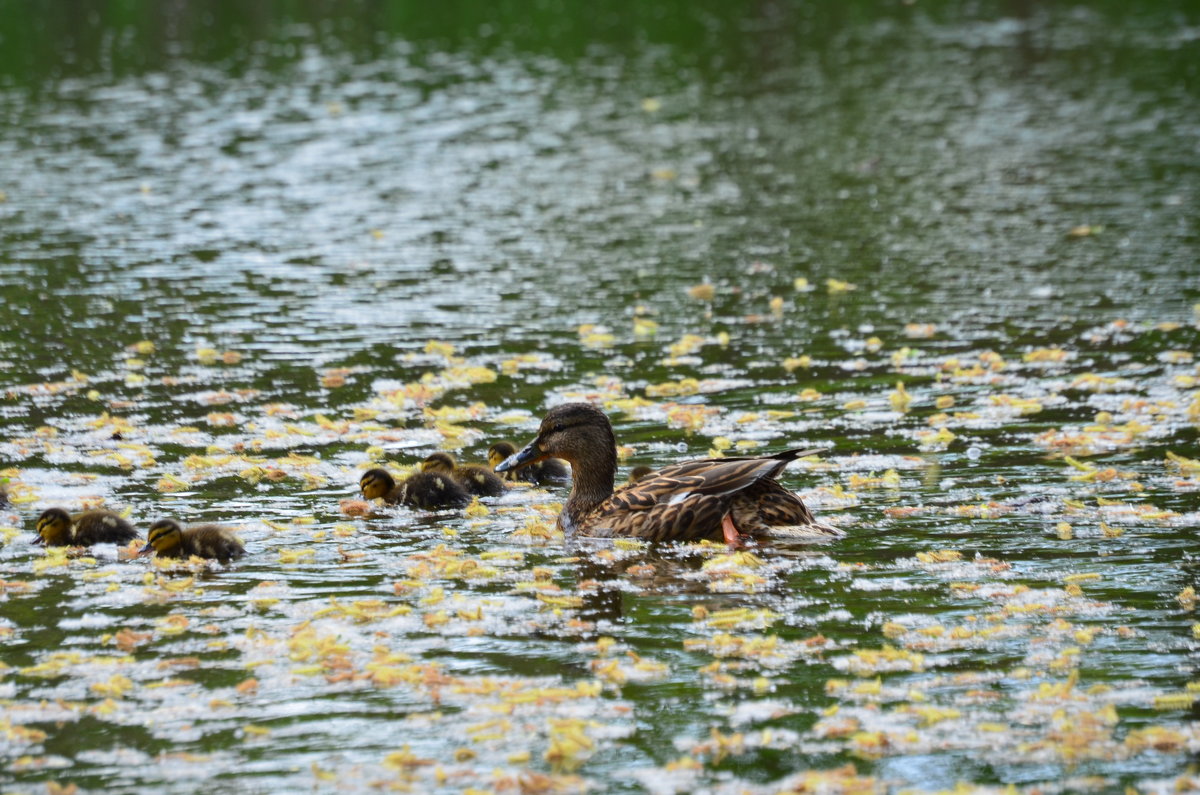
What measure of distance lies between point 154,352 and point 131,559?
6.52 m

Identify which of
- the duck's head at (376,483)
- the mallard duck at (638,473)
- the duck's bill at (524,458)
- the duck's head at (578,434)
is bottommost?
the mallard duck at (638,473)

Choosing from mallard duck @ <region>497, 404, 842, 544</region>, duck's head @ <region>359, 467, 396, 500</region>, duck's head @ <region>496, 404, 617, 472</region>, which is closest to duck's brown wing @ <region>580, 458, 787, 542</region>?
mallard duck @ <region>497, 404, 842, 544</region>

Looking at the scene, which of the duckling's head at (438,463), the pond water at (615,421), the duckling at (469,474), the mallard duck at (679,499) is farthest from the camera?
the duckling's head at (438,463)

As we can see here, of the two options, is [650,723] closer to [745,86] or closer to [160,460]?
[160,460]

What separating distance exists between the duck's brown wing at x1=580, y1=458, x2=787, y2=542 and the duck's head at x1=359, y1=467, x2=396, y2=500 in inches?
59.1

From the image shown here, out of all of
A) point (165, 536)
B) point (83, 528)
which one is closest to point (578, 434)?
point (165, 536)

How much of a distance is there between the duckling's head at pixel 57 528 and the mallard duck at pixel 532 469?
3318 millimetres

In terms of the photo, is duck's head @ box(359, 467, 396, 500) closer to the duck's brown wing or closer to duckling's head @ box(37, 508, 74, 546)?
the duck's brown wing

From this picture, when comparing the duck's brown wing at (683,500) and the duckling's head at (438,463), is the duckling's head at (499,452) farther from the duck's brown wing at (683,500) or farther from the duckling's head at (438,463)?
the duck's brown wing at (683,500)

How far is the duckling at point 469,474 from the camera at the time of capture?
1131 cm

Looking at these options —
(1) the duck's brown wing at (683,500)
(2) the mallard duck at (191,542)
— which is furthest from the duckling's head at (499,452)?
(2) the mallard duck at (191,542)

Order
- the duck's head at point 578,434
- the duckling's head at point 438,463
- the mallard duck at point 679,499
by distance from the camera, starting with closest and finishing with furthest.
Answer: the mallard duck at point 679,499 < the duck's head at point 578,434 < the duckling's head at point 438,463

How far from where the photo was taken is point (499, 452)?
1223 centimetres

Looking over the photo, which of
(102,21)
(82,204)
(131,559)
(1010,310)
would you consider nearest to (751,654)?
(131,559)
